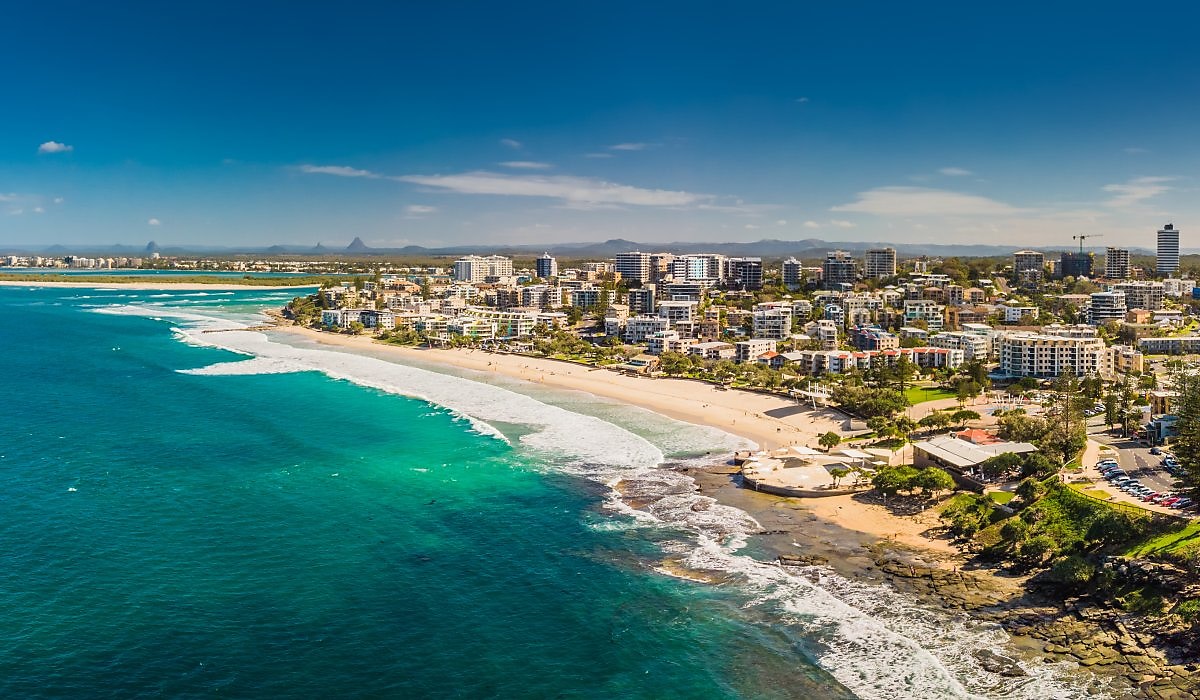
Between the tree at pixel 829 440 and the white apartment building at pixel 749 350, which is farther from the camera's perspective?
the white apartment building at pixel 749 350

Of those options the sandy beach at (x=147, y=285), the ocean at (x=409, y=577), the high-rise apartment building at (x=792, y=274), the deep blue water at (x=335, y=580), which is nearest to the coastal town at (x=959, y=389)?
the high-rise apartment building at (x=792, y=274)

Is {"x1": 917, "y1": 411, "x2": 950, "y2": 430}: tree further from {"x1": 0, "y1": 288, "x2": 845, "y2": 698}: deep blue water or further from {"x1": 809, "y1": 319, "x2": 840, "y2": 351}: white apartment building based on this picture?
{"x1": 809, "y1": 319, "x2": 840, "y2": 351}: white apartment building

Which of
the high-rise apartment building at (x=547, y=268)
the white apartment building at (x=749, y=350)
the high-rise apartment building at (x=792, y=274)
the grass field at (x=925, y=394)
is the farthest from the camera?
the high-rise apartment building at (x=547, y=268)

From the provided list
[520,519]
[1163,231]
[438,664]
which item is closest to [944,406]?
[520,519]

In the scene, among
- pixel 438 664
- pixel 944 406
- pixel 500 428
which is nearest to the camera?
pixel 438 664

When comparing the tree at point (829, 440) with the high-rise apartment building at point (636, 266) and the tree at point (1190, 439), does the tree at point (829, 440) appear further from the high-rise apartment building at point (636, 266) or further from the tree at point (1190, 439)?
the high-rise apartment building at point (636, 266)

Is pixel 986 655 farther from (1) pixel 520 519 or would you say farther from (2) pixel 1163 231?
(2) pixel 1163 231

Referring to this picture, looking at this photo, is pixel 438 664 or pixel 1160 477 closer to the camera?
pixel 438 664
